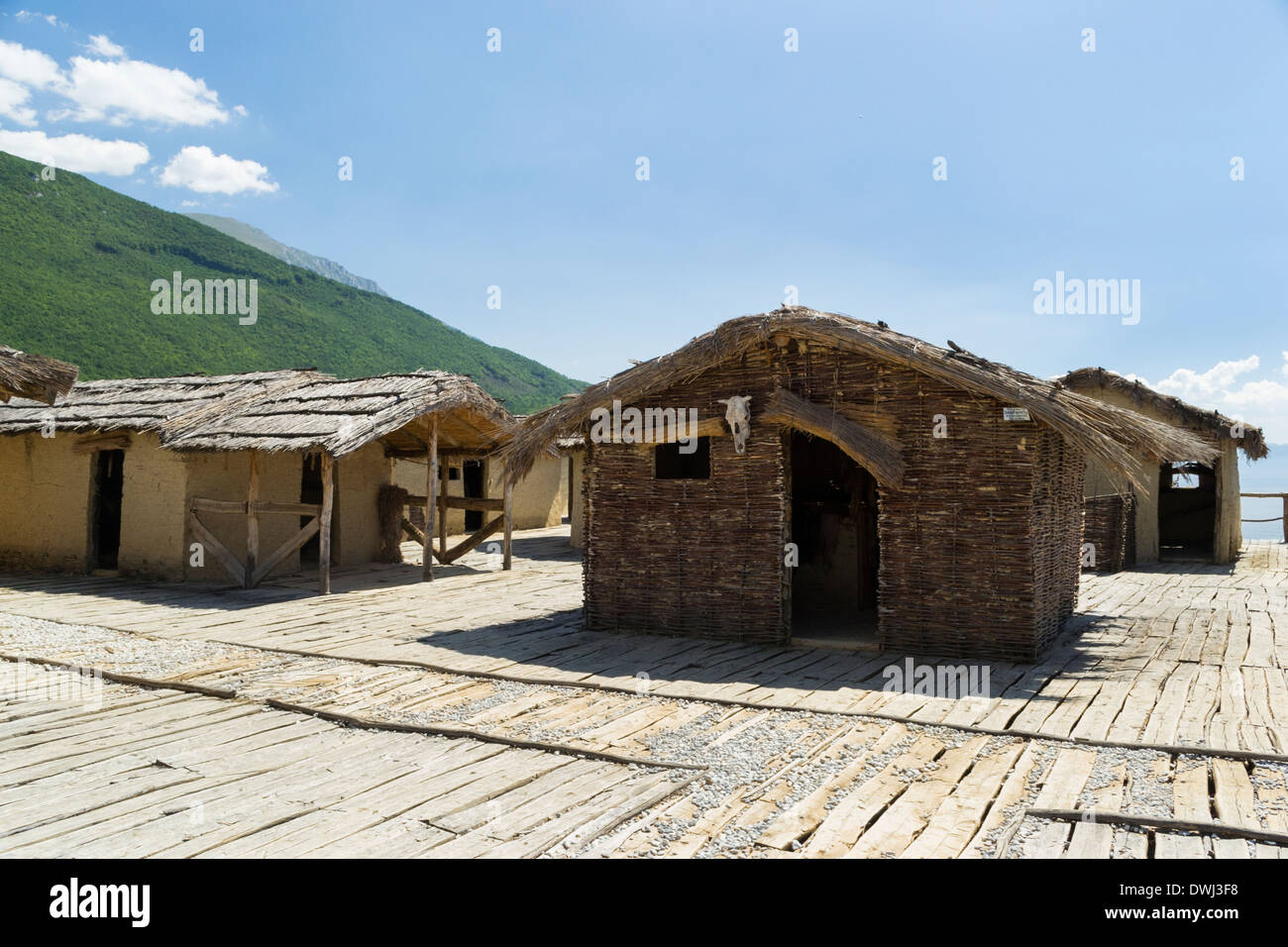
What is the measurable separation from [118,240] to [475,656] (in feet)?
166

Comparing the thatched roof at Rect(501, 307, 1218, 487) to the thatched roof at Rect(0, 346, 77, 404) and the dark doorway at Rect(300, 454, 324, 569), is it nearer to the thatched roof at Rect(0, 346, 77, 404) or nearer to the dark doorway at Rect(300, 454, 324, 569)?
the thatched roof at Rect(0, 346, 77, 404)

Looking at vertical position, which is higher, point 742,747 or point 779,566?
point 779,566

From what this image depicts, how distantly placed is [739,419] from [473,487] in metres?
16.5

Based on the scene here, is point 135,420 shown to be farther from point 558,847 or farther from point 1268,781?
point 1268,781

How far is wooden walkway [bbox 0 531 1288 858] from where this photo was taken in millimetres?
3891

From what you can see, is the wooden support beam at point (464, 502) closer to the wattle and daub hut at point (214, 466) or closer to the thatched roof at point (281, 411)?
the wattle and daub hut at point (214, 466)

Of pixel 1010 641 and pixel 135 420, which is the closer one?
pixel 1010 641

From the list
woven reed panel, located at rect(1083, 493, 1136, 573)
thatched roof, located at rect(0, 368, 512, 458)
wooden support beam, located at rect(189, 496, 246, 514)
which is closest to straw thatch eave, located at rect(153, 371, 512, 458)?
thatched roof, located at rect(0, 368, 512, 458)

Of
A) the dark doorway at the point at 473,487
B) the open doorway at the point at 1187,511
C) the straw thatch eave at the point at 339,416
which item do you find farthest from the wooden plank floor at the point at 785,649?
the dark doorway at the point at 473,487

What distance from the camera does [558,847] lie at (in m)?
3.65

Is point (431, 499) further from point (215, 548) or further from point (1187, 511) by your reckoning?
point (1187, 511)

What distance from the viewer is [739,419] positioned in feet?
27.0

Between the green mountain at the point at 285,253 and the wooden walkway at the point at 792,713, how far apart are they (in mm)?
106783
